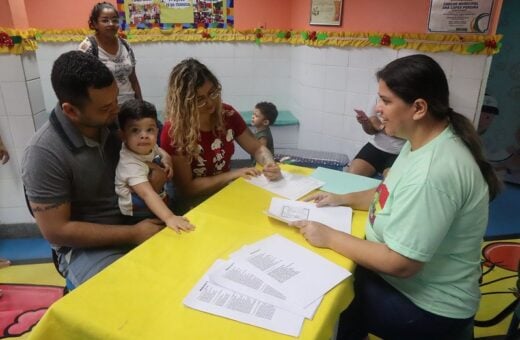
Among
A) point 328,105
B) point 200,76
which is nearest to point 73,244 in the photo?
point 200,76

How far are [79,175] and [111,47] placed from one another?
1833 mm

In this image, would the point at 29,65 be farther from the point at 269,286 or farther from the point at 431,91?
the point at 431,91

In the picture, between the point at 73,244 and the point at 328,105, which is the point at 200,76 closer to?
the point at 73,244

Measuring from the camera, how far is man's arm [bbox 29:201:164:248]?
1.34 metres

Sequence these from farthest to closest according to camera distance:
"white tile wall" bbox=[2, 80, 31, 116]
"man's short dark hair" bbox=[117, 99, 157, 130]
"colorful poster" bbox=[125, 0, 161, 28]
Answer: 1. "colorful poster" bbox=[125, 0, 161, 28]
2. "white tile wall" bbox=[2, 80, 31, 116]
3. "man's short dark hair" bbox=[117, 99, 157, 130]

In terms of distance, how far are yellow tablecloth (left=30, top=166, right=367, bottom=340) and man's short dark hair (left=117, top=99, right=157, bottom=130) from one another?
1.73 feet

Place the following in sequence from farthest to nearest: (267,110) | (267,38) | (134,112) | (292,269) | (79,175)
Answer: (267,38) → (267,110) → (134,112) → (79,175) → (292,269)

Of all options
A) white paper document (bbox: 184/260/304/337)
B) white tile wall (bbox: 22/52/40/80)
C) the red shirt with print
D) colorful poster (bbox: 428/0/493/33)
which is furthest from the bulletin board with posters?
white paper document (bbox: 184/260/304/337)

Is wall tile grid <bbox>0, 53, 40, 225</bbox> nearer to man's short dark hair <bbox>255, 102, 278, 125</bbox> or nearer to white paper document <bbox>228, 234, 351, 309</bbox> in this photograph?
man's short dark hair <bbox>255, 102, 278, 125</bbox>

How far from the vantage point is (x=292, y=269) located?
114 cm

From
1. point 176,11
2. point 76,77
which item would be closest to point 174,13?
point 176,11

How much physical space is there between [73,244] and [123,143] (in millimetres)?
464

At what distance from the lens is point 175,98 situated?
1.76 meters

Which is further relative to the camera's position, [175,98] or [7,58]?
[7,58]
